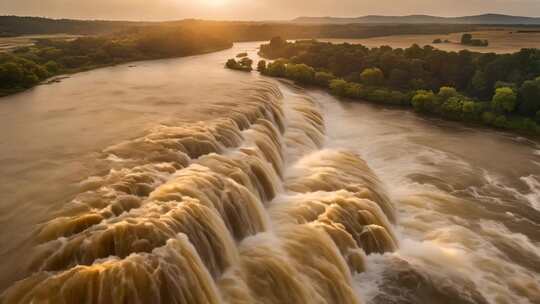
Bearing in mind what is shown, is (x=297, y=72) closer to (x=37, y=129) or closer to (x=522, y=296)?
(x=37, y=129)

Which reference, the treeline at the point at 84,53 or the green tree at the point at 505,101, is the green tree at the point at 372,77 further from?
the treeline at the point at 84,53

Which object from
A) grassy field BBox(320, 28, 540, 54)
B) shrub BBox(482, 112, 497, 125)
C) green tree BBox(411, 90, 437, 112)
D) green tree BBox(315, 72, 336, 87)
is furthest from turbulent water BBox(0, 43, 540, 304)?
grassy field BBox(320, 28, 540, 54)

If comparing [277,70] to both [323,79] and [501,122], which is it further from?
[501,122]

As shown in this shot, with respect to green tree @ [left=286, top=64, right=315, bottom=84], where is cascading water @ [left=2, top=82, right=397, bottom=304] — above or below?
above

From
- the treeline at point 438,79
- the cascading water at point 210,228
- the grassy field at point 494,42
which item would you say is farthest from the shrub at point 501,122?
the grassy field at point 494,42

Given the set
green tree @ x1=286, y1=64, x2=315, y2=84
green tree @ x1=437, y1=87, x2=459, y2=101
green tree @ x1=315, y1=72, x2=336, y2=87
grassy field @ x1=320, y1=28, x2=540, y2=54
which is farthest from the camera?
grassy field @ x1=320, y1=28, x2=540, y2=54

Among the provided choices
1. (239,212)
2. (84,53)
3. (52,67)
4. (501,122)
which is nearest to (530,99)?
(501,122)

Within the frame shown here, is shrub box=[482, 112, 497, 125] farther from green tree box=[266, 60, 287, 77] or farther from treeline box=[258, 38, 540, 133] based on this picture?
green tree box=[266, 60, 287, 77]
